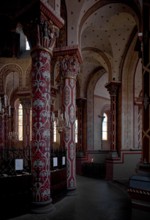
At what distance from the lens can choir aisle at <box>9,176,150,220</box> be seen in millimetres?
5711

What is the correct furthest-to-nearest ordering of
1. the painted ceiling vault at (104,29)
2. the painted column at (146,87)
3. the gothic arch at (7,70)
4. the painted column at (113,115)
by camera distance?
the gothic arch at (7,70), the painted column at (113,115), the painted ceiling vault at (104,29), the painted column at (146,87)

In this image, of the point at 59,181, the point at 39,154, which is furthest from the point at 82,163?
the point at 39,154

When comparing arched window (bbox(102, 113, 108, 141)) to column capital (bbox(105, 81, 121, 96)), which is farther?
arched window (bbox(102, 113, 108, 141))

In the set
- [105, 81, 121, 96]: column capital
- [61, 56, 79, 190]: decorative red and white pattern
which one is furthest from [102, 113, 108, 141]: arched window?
[61, 56, 79, 190]: decorative red and white pattern

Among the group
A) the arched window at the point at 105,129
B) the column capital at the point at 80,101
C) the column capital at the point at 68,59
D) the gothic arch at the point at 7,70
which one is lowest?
the arched window at the point at 105,129

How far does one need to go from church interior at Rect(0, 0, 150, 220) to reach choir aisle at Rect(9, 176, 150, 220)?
268 millimetres

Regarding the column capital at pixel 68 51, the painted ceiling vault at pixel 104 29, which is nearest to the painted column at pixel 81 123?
the painted ceiling vault at pixel 104 29

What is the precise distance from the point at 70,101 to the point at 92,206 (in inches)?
142

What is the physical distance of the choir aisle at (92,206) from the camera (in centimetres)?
571

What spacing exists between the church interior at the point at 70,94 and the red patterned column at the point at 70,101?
0.11 feet

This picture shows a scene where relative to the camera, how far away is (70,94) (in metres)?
8.74

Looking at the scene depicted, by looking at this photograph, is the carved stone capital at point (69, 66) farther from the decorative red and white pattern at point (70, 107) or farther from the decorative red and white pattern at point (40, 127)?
the decorative red and white pattern at point (40, 127)

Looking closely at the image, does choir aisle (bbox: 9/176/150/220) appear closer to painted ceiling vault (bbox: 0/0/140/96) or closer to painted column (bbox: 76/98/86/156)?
painted ceiling vault (bbox: 0/0/140/96)

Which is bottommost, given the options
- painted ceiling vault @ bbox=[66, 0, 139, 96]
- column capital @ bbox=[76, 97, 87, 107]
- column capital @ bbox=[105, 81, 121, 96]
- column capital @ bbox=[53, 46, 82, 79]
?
column capital @ bbox=[76, 97, 87, 107]
